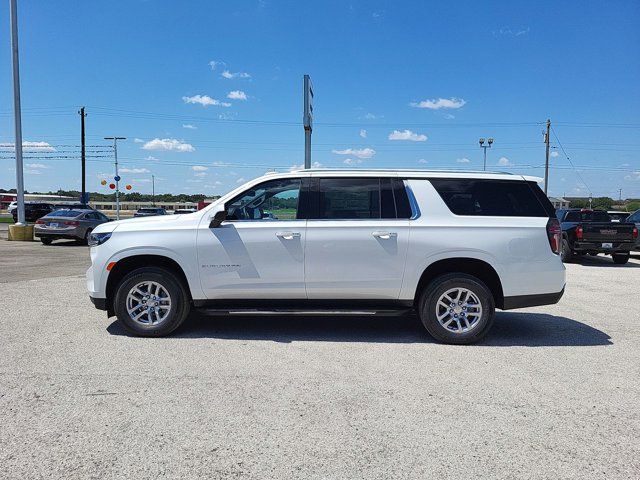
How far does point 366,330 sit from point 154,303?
261 centimetres

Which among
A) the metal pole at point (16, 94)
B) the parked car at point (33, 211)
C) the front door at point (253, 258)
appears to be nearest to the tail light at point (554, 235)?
the front door at point (253, 258)

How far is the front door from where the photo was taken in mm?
5371

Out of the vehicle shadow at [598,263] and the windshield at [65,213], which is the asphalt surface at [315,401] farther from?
the windshield at [65,213]

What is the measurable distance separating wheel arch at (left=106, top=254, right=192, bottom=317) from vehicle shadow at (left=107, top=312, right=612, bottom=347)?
1.84 feet

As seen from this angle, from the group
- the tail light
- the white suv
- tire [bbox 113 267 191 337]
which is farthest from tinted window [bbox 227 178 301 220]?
the tail light

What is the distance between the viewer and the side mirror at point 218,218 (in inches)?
211

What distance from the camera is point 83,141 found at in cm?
4456

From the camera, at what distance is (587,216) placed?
49.5ft

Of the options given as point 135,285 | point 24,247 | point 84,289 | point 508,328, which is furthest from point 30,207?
point 508,328

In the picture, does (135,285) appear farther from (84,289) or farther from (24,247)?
(24,247)

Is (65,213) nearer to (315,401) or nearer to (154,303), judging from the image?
(154,303)

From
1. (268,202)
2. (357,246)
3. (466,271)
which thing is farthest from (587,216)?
(268,202)

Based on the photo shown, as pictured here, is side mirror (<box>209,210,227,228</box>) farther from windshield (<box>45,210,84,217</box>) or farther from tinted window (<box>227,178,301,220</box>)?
windshield (<box>45,210,84,217</box>)

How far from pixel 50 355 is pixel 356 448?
3.49m
